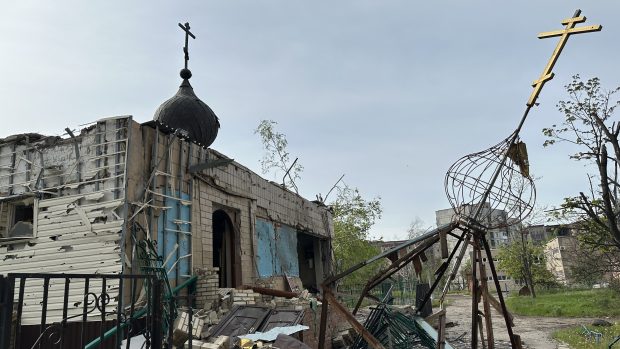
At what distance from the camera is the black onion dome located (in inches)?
498

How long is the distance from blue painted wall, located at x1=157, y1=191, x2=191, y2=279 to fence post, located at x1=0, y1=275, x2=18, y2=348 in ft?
21.1

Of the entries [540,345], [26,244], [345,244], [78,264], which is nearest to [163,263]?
[78,264]

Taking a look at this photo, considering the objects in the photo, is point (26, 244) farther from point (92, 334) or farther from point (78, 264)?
point (92, 334)

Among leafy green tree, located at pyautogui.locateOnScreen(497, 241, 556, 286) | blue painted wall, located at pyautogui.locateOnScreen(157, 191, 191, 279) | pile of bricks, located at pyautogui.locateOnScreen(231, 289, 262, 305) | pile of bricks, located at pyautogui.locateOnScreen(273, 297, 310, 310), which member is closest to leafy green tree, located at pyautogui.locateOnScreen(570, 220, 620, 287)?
pile of bricks, located at pyautogui.locateOnScreen(273, 297, 310, 310)

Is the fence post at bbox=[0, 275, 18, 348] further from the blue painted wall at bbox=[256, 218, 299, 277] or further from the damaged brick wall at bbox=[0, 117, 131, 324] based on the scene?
the blue painted wall at bbox=[256, 218, 299, 277]

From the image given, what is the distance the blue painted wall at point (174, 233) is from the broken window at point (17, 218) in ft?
8.69

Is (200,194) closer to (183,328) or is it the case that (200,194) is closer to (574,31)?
(183,328)

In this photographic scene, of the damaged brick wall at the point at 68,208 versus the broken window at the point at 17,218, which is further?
the broken window at the point at 17,218

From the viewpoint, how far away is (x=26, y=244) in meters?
8.99

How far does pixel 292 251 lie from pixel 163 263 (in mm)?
7112

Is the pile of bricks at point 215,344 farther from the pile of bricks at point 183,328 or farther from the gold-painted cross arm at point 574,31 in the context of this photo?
the gold-painted cross arm at point 574,31

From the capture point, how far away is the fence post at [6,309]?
2.57 metres

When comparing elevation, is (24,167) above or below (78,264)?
above

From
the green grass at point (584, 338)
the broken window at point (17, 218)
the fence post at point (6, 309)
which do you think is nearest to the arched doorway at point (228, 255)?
the broken window at point (17, 218)
